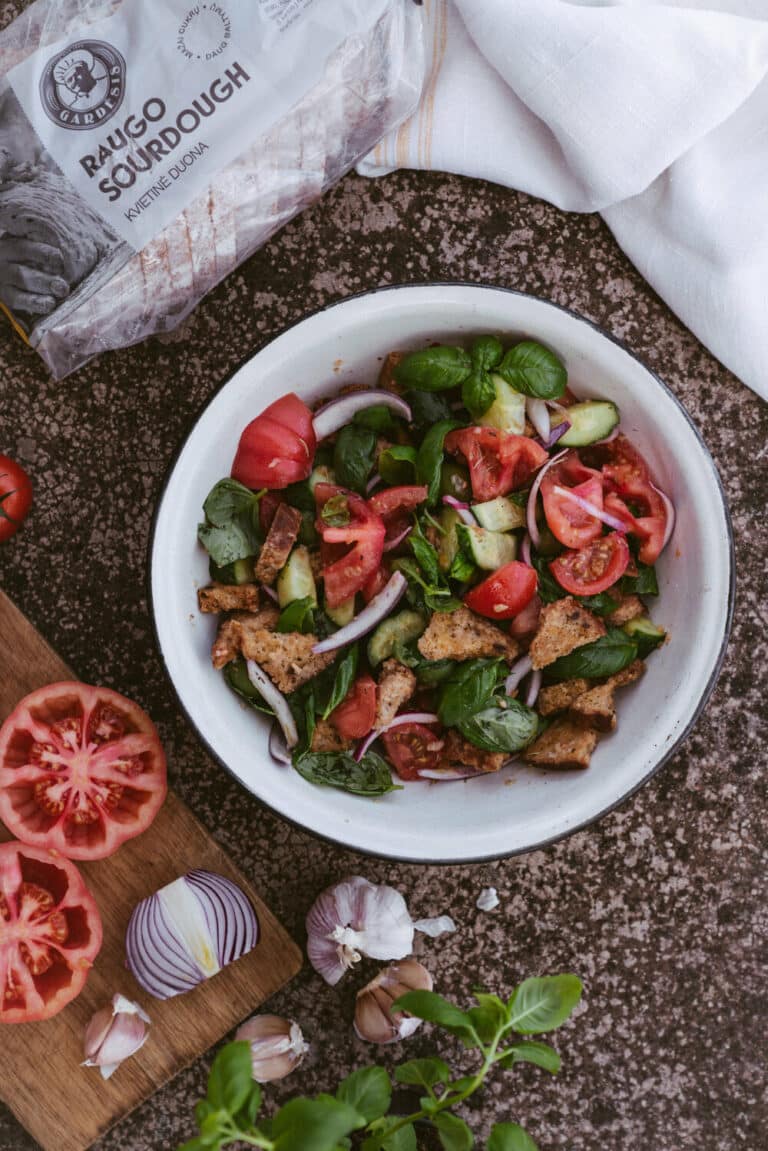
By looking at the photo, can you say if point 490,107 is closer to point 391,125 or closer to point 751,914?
point 391,125

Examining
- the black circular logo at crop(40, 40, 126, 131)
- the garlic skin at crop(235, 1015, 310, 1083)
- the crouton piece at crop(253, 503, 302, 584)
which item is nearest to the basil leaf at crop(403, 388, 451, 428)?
the crouton piece at crop(253, 503, 302, 584)

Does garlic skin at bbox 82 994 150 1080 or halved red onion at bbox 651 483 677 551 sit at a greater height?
halved red onion at bbox 651 483 677 551

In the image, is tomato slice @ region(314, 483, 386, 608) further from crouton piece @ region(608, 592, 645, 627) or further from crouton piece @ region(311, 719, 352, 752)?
crouton piece @ region(608, 592, 645, 627)

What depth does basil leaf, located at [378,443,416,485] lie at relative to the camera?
4.74 ft

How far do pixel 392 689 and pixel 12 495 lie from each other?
74cm

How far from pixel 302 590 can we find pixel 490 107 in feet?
2.87

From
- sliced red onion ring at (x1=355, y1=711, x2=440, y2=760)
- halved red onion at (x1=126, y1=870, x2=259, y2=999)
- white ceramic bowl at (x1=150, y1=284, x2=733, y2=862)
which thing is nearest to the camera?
white ceramic bowl at (x1=150, y1=284, x2=733, y2=862)

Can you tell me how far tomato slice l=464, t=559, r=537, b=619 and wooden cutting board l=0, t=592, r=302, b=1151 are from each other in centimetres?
62

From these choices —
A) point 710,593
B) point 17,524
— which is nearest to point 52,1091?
point 17,524

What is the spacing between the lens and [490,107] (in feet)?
5.25

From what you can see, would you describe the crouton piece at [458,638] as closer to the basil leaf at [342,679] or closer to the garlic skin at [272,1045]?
the basil leaf at [342,679]

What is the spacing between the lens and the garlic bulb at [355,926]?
161 centimetres

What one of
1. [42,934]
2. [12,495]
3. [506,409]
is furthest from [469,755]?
[12,495]

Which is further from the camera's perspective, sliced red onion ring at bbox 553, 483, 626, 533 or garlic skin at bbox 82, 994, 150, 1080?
garlic skin at bbox 82, 994, 150, 1080
